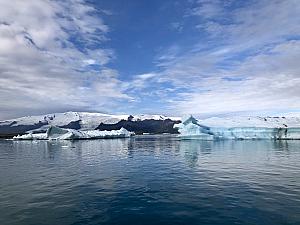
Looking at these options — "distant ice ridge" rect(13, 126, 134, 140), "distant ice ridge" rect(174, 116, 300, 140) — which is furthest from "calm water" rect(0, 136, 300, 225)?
"distant ice ridge" rect(13, 126, 134, 140)

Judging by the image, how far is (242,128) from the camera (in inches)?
2275

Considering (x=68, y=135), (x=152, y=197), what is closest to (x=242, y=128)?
(x=68, y=135)

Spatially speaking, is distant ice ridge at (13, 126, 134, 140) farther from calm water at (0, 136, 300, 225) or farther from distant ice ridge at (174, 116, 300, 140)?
calm water at (0, 136, 300, 225)

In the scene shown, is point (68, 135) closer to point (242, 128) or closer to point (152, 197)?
point (242, 128)

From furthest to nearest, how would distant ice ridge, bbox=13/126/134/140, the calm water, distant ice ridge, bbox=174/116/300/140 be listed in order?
distant ice ridge, bbox=13/126/134/140
distant ice ridge, bbox=174/116/300/140
the calm water

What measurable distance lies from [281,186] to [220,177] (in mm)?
3403

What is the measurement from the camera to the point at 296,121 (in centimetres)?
6062

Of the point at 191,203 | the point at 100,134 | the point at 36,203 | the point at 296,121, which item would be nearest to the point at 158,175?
the point at 191,203

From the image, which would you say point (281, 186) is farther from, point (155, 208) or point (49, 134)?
point (49, 134)

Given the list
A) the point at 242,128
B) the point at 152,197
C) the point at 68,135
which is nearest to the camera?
the point at 152,197

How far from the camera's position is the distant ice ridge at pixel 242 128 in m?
56.7

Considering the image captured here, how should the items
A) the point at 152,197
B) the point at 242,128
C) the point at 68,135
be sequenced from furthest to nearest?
the point at 68,135, the point at 242,128, the point at 152,197

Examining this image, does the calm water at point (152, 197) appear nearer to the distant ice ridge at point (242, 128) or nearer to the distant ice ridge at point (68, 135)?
the distant ice ridge at point (242, 128)

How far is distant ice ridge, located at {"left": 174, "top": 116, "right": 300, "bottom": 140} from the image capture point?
56656mm
